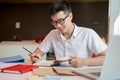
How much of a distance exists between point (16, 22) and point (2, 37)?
0.39 m

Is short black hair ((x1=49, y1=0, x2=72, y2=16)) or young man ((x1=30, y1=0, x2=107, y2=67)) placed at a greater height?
short black hair ((x1=49, y1=0, x2=72, y2=16))

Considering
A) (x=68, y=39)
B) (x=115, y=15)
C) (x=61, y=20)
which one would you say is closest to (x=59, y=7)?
(x=61, y=20)

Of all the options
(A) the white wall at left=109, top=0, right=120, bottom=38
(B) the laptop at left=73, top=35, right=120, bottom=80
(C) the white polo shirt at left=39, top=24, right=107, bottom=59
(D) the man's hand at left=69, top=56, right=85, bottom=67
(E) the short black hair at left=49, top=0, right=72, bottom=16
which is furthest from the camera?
(A) the white wall at left=109, top=0, right=120, bottom=38

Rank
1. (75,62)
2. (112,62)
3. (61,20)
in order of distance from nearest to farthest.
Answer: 1. (112,62)
2. (75,62)
3. (61,20)

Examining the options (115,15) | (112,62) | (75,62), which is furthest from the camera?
(115,15)

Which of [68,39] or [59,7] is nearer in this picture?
[59,7]

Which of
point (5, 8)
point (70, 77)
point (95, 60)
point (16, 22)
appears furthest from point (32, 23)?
point (70, 77)

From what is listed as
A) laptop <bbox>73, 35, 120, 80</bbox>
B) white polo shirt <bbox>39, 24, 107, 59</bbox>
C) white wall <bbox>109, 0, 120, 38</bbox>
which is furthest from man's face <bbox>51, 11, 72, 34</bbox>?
white wall <bbox>109, 0, 120, 38</bbox>

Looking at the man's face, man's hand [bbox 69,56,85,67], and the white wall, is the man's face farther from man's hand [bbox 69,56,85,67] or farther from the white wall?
the white wall

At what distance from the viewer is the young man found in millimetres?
1980

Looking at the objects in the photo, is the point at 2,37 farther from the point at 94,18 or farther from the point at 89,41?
the point at 89,41

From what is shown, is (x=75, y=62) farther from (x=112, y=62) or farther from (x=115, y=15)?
(x=115, y=15)

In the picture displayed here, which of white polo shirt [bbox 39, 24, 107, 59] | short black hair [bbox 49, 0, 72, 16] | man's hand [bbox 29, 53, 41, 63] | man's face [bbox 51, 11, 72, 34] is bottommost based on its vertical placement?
man's hand [bbox 29, 53, 41, 63]

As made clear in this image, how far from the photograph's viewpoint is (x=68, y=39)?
213 centimetres
